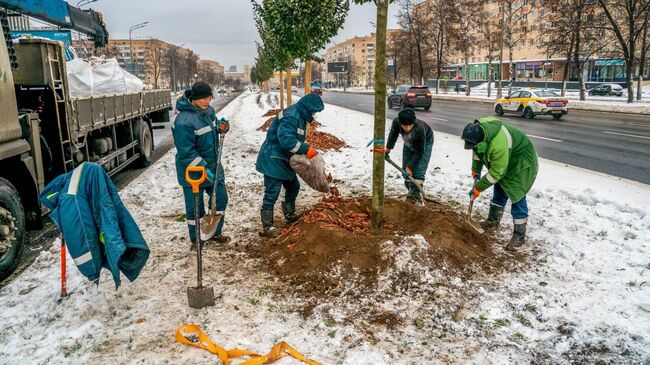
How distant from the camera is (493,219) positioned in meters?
5.74

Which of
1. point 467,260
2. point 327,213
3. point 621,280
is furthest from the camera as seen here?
point 327,213

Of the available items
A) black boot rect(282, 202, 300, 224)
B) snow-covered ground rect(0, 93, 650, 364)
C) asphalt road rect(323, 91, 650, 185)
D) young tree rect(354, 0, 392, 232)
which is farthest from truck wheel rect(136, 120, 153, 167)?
asphalt road rect(323, 91, 650, 185)

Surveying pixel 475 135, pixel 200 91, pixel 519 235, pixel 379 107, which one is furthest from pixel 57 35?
pixel 519 235

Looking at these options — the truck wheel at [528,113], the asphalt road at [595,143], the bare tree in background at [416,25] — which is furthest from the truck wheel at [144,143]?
the bare tree in background at [416,25]

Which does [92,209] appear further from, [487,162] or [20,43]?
[487,162]

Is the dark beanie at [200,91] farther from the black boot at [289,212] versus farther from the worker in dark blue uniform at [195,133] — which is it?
the black boot at [289,212]

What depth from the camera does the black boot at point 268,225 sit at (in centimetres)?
549

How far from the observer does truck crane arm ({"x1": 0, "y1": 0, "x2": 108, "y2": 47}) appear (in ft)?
20.5

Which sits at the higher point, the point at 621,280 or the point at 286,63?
the point at 286,63

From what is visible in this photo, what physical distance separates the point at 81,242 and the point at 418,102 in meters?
25.2

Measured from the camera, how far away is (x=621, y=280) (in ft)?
13.7

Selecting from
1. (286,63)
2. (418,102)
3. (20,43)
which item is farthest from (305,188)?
(418,102)

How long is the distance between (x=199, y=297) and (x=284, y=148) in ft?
6.54

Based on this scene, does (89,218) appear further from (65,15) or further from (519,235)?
(65,15)
